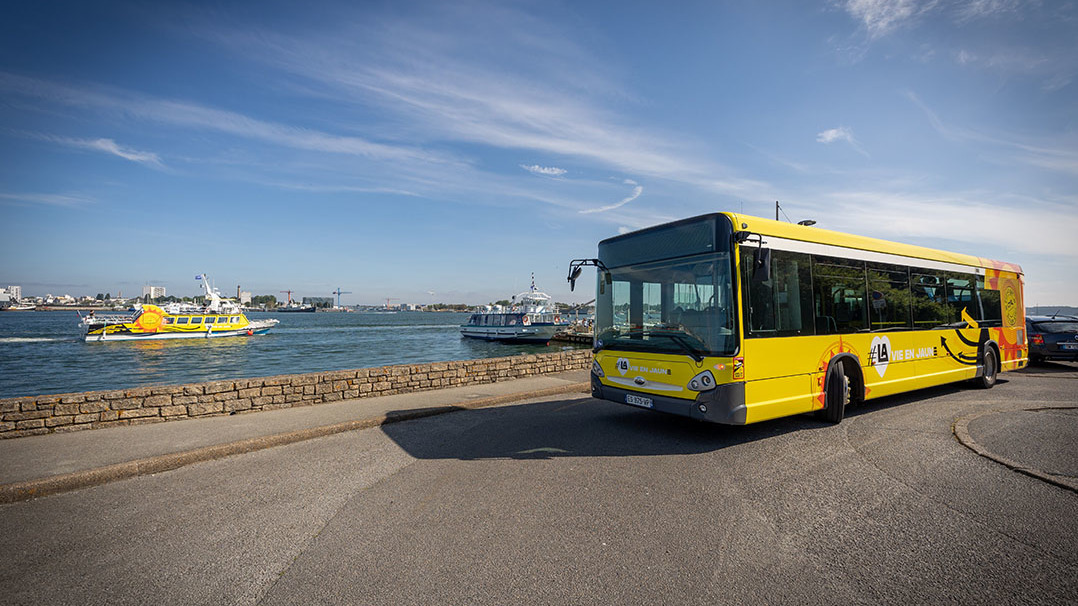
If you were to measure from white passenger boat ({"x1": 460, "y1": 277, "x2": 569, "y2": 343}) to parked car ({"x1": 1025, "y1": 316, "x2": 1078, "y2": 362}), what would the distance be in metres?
43.0

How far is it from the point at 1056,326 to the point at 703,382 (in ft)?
51.9

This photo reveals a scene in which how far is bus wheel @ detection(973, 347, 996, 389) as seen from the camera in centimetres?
1045

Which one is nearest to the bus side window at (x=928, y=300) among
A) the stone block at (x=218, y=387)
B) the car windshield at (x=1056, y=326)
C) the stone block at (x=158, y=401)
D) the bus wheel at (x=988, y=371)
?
the bus wheel at (x=988, y=371)

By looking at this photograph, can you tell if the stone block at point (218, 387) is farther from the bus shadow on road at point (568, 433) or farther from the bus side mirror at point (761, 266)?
the bus side mirror at point (761, 266)

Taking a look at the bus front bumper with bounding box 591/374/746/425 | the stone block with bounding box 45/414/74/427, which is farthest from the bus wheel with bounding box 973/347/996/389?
the stone block with bounding box 45/414/74/427

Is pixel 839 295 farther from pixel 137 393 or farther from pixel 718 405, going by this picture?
pixel 137 393

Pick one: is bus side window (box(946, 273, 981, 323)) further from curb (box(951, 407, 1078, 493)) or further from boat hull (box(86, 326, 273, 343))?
boat hull (box(86, 326, 273, 343))

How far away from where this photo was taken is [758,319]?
6.30m

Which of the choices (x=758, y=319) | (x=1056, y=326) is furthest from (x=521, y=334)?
(x=758, y=319)

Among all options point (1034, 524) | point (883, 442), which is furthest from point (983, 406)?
point (1034, 524)

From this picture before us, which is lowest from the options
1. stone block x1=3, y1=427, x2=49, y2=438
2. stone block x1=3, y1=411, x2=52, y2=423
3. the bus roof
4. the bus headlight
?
stone block x1=3, y1=427, x2=49, y2=438

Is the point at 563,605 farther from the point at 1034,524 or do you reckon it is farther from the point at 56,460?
the point at 56,460

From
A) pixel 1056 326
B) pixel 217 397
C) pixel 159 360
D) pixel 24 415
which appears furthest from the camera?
pixel 159 360

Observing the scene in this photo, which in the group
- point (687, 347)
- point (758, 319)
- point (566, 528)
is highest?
point (758, 319)
